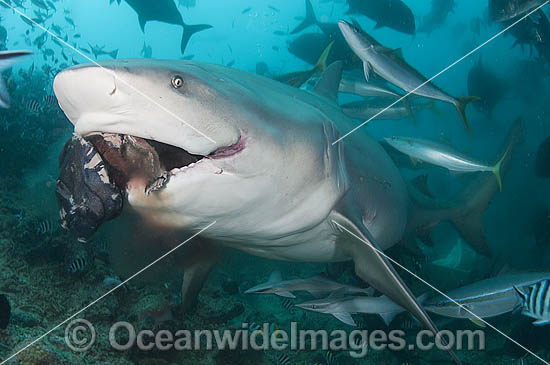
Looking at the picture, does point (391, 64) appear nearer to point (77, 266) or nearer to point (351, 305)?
point (351, 305)

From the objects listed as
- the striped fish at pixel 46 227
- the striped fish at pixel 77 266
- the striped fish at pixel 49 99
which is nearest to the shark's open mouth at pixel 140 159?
the striped fish at pixel 77 266

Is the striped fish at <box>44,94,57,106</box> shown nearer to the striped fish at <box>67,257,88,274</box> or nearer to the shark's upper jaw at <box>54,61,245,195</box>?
the striped fish at <box>67,257,88,274</box>

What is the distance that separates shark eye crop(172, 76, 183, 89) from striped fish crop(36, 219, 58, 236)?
510 centimetres

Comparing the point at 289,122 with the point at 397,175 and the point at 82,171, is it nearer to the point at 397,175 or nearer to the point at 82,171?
the point at 82,171

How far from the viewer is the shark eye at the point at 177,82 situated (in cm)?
148

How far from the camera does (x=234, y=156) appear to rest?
174cm

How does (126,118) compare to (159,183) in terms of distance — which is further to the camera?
(159,183)

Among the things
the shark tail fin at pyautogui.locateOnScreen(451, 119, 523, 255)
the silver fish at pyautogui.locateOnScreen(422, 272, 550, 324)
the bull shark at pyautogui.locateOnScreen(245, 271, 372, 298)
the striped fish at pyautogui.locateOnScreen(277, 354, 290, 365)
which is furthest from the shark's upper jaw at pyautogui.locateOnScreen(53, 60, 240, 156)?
the shark tail fin at pyautogui.locateOnScreen(451, 119, 523, 255)

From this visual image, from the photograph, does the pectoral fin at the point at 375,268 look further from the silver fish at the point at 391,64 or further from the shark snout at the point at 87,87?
the silver fish at the point at 391,64

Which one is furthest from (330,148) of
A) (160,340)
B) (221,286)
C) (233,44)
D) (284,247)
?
(233,44)

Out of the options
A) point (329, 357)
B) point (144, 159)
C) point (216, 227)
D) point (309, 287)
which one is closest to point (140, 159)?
point (144, 159)

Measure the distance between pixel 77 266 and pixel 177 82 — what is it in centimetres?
403

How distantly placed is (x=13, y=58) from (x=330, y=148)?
252 cm

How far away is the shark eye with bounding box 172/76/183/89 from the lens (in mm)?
1476
